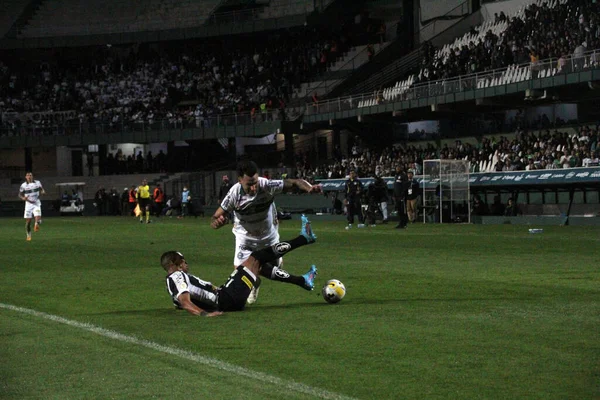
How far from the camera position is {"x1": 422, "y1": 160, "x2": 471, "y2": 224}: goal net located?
124ft

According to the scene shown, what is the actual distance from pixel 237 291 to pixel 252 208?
1.29 m

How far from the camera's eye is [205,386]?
263 inches

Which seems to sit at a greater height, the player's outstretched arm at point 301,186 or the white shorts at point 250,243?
the player's outstretched arm at point 301,186

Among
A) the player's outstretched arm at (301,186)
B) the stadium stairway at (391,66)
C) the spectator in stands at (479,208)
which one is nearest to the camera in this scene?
the player's outstretched arm at (301,186)

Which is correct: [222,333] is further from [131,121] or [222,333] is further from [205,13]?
[205,13]

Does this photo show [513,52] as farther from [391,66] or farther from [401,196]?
[391,66]

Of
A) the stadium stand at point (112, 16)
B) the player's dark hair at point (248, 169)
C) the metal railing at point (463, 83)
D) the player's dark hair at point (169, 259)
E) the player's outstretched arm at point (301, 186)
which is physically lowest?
the player's dark hair at point (169, 259)

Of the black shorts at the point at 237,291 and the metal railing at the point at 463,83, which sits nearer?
the black shorts at the point at 237,291

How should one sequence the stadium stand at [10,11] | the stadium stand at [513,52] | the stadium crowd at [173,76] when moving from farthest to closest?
the stadium stand at [10,11], the stadium crowd at [173,76], the stadium stand at [513,52]

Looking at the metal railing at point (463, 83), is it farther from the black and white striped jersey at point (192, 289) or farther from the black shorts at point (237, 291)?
the black and white striped jersey at point (192, 289)

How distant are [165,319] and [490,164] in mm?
32404

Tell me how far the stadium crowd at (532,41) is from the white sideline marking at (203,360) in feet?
106

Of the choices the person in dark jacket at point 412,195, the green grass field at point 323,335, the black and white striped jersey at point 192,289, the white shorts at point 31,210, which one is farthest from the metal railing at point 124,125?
the black and white striped jersey at point 192,289

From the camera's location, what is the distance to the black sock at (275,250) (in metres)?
11.2
